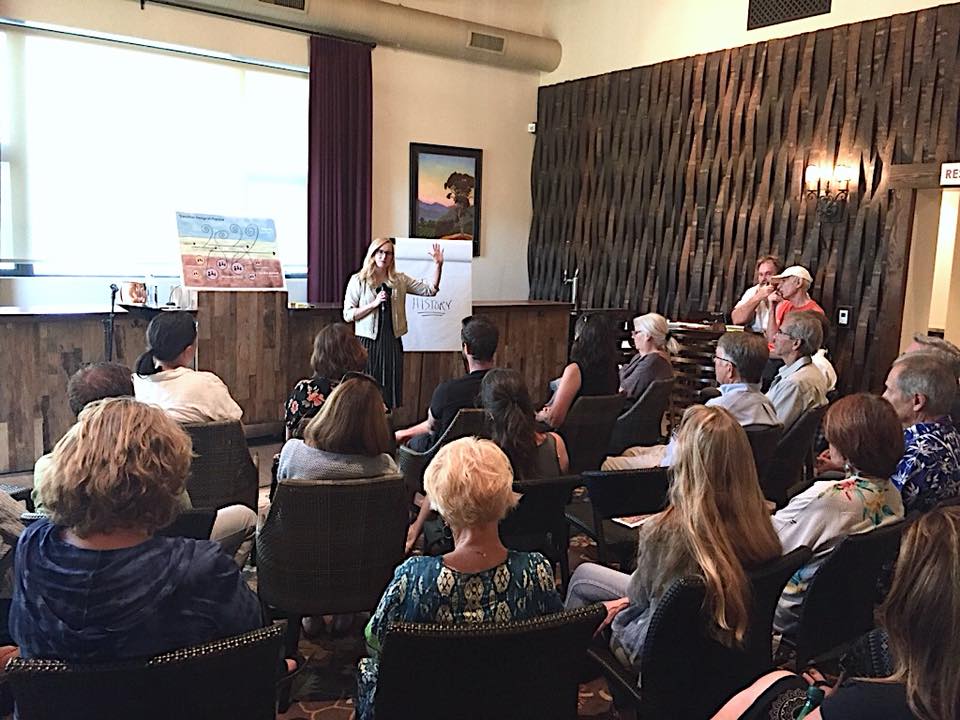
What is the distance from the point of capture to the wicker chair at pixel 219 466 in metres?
3.10

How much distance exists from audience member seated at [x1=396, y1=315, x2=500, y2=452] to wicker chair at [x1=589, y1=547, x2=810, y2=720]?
1.85 metres

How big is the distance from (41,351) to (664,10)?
6.41 m

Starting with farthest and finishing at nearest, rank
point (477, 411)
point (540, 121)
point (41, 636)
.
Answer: point (540, 121) < point (477, 411) < point (41, 636)

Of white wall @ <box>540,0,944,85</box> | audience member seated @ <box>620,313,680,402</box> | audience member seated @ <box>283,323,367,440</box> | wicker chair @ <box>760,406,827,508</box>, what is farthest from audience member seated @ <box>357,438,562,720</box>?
white wall @ <box>540,0,944,85</box>

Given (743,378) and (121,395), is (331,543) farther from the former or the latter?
(743,378)

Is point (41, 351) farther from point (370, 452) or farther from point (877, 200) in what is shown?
point (877, 200)

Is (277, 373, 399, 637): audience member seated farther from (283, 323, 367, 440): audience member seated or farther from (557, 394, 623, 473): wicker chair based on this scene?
(557, 394, 623, 473): wicker chair

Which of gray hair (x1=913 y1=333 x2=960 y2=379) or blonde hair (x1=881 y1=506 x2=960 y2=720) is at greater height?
gray hair (x1=913 y1=333 x2=960 y2=379)

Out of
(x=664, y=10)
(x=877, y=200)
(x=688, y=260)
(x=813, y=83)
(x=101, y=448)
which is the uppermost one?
(x=664, y=10)

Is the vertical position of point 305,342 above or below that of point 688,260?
below

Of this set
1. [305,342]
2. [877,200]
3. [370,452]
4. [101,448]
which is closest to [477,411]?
[370,452]

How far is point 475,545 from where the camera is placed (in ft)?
6.14

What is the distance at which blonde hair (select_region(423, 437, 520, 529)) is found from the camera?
6.12ft

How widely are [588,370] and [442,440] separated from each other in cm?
110
